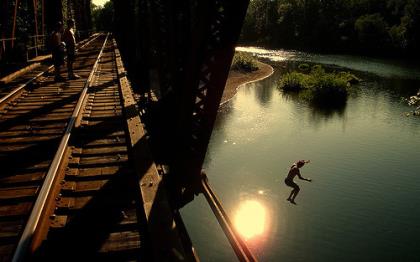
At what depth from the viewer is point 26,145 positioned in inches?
260

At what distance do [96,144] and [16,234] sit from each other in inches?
114

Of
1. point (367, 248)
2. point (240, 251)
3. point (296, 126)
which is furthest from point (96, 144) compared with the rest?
point (296, 126)

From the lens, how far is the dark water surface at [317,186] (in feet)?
54.5

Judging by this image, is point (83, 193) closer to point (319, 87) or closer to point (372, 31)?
point (319, 87)

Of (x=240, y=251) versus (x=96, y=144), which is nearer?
(x=240, y=251)

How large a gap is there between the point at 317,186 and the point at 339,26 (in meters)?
102

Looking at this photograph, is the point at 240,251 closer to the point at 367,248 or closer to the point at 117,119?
the point at 117,119

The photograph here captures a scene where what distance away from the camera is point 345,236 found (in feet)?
56.4

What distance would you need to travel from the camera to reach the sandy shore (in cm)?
4725

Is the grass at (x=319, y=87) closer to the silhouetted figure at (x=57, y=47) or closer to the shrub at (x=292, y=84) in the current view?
the shrub at (x=292, y=84)

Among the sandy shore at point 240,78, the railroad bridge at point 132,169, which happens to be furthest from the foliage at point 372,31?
the railroad bridge at point 132,169

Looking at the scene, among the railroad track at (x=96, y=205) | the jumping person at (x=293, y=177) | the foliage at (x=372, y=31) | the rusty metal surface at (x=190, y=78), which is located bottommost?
the jumping person at (x=293, y=177)

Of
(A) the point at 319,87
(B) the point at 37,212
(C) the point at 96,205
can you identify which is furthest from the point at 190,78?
(A) the point at 319,87

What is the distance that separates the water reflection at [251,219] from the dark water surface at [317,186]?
0.18 feet
